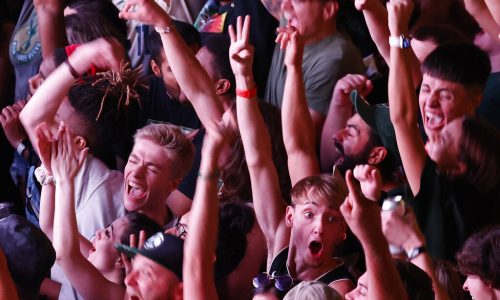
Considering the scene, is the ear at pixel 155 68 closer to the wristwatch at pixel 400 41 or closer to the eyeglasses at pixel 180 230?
the eyeglasses at pixel 180 230

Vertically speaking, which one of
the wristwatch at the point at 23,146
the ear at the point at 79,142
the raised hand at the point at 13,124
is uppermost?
the ear at the point at 79,142

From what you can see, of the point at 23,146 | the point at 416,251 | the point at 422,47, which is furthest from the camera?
the point at 23,146

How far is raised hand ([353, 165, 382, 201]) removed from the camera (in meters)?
2.85

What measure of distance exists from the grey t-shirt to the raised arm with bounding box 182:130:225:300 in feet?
2.07

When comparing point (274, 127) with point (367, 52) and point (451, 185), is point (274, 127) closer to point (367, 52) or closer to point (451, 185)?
point (367, 52)

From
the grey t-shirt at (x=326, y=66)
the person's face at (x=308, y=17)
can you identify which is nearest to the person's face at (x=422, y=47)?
the grey t-shirt at (x=326, y=66)

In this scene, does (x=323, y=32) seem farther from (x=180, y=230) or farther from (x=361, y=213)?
(x=361, y=213)

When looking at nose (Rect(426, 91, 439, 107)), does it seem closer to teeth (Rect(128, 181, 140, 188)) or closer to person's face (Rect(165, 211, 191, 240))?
person's face (Rect(165, 211, 191, 240))

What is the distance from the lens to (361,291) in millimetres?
2904

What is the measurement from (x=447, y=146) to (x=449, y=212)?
0.56 ft

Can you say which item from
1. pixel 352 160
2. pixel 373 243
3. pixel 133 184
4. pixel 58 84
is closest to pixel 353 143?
pixel 352 160

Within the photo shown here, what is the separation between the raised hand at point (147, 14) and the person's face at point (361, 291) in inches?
47.0

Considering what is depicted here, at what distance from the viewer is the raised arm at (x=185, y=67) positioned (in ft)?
12.2

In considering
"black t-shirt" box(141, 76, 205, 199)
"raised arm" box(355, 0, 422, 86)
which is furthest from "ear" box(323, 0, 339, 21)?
"black t-shirt" box(141, 76, 205, 199)
